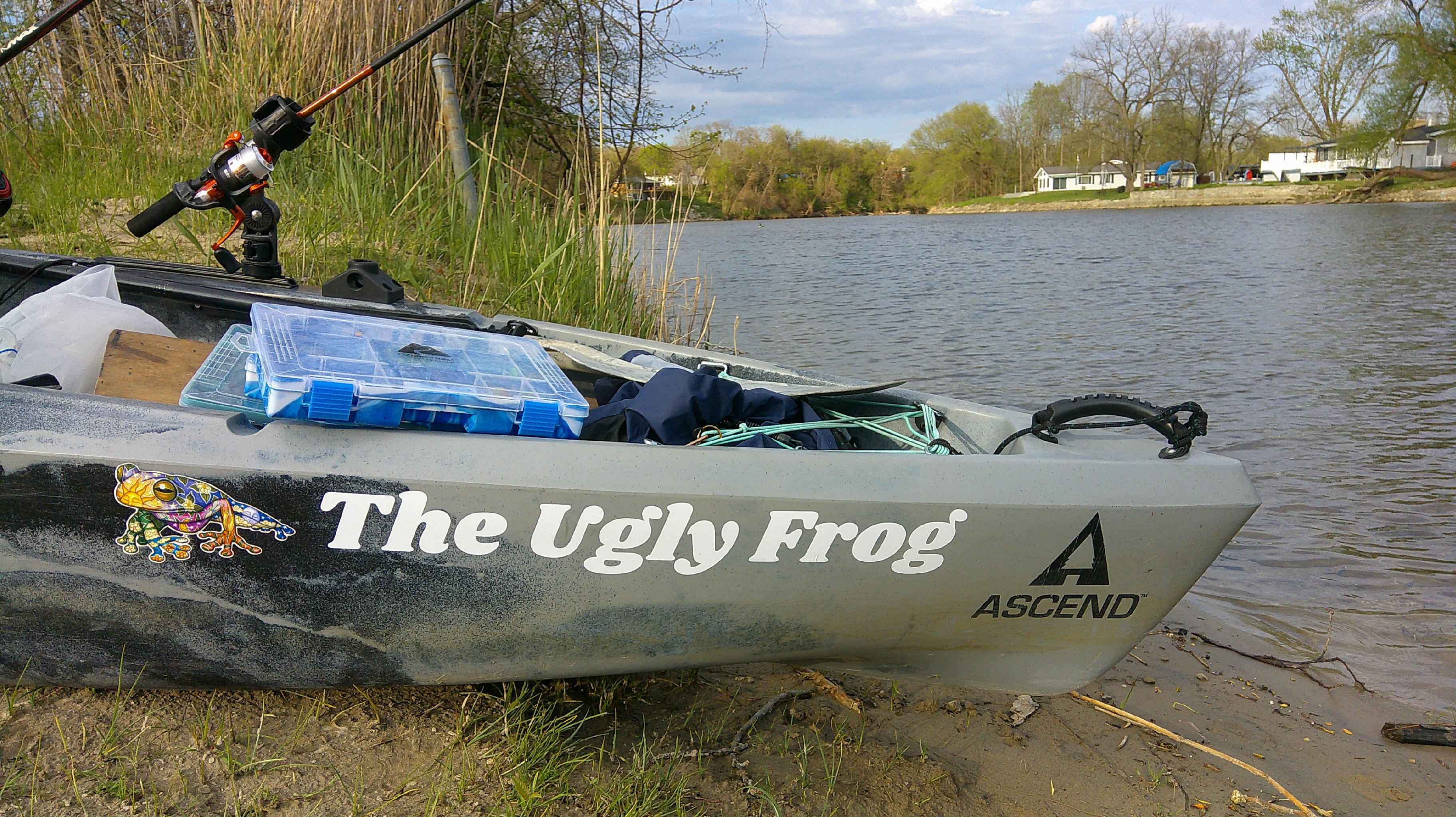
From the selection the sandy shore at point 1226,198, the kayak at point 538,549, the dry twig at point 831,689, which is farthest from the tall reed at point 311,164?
the sandy shore at point 1226,198

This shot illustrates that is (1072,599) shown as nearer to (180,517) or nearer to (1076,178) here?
(180,517)

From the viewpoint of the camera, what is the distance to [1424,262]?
1487 centimetres

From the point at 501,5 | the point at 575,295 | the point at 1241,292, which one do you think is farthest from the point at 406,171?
the point at 1241,292

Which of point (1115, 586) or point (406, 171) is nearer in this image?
point (1115, 586)

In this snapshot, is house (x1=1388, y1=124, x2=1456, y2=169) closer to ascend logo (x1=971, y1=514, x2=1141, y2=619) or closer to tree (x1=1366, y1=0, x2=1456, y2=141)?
tree (x1=1366, y1=0, x2=1456, y2=141)

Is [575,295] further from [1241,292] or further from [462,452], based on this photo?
[1241,292]

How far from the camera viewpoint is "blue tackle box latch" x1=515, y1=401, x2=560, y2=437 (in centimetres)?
185

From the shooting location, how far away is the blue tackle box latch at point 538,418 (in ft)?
6.07

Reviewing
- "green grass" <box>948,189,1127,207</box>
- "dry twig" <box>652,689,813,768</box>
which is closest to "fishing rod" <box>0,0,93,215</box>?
"dry twig" <box>652,689,813,768</box>

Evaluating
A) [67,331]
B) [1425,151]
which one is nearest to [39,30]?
[67,331]

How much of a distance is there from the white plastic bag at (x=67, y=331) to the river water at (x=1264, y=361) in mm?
3300

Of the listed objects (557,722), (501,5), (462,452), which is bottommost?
(557,722)

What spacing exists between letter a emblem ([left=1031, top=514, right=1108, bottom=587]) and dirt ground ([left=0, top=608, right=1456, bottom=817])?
1.90 ft

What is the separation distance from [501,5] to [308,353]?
19.0ft
